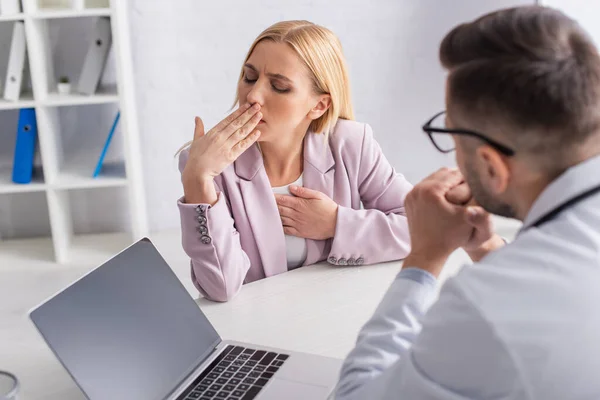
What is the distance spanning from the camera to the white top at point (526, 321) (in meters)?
0.65

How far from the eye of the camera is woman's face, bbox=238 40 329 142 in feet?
5.12

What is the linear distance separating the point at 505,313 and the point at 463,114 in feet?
0.83

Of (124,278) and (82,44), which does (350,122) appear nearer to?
(124,278)

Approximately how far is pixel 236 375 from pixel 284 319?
0.23 meters

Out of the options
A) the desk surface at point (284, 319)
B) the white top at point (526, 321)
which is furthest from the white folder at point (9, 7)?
the white top at point (526, 321)

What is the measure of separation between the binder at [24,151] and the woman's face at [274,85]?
1471mm

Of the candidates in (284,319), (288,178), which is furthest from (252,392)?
(288,178)

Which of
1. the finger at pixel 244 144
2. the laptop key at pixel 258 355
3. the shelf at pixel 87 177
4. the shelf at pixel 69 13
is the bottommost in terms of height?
the shelf at pixel 87 177

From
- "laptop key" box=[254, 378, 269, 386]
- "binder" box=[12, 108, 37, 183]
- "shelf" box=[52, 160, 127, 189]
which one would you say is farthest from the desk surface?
"binder" box=[12, 108, 37, 183]

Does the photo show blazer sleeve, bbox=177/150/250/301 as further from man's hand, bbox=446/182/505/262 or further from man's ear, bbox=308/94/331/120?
man's hand, bbox=446/182/505/262

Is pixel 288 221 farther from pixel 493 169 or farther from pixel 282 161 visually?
pixel 493 169

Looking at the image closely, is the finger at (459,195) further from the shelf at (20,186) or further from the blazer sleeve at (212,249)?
the shelf at (20,186)

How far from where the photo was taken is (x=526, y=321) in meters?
0.65

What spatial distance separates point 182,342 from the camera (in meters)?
1.09
